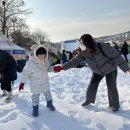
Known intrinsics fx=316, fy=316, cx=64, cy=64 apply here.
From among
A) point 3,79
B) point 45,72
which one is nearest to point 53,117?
point 45,72

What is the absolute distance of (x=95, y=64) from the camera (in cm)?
607

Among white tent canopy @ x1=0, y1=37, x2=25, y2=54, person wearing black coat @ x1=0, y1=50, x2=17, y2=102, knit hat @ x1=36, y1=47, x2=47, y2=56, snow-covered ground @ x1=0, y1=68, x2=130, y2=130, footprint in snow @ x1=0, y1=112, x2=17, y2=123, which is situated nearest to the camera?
snow-covered ground @ x1=0, y1=68, x2=130, y2=130

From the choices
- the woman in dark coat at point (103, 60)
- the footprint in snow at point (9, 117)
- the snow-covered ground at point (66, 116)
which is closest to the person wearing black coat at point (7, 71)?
the snow-covered ground at point (66, 116)

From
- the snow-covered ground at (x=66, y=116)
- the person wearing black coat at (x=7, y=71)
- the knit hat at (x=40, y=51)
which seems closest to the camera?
the snow-covered ground at (x=66, y=116)

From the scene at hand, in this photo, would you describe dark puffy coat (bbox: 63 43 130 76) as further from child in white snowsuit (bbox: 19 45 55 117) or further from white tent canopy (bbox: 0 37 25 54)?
white tent canopy (bbox: 0 37 25 54)

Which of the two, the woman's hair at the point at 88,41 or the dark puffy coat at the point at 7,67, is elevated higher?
the woman's hair at the point at 88,41

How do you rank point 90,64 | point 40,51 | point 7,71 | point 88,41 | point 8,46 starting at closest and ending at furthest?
1. point 88,41
2. point 40,51
3. point 90,64
4. point 7,71
5. point 8,46

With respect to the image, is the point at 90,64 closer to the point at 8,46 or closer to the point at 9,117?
the point at 9,117

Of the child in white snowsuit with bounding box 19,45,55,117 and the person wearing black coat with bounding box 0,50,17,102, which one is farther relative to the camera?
the person wearing black coat with bounding box 0,50,17,102

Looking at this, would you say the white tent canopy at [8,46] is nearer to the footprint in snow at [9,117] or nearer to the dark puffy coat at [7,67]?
the dark puffy coat at [7,67]

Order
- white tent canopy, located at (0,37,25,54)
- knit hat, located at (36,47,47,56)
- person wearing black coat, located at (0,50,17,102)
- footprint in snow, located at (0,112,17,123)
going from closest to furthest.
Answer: footprint in snow, located at (0,112,17,123) → knit hat, located at (36,47,47,56) → person wearing black coat, located at (0,50,17,102) → white tent canopy, located at (0,37,25,54)

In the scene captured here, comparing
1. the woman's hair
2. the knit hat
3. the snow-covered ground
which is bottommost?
the snow-covered ground

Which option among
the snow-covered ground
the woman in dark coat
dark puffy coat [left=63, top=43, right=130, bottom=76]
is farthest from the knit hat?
the snow-covered ground

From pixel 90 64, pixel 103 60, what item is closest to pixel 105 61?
pixel 103 60
